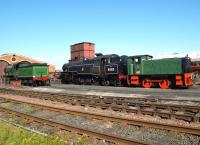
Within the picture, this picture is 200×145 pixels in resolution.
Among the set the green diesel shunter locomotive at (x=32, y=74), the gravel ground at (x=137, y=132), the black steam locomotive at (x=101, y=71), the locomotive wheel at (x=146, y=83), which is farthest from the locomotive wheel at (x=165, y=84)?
the green diesel shunter locomotive at (x=32, y=74)

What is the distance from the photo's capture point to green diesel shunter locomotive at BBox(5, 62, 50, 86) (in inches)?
1262

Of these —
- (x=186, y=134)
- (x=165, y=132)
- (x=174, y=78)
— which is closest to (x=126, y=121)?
(x=165, y=132)

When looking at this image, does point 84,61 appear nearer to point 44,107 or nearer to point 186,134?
point 44,107

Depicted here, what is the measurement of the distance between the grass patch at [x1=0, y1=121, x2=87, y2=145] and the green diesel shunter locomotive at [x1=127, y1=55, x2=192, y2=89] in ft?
54.9

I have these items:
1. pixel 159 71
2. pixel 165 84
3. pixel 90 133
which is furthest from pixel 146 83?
pixel 90 133

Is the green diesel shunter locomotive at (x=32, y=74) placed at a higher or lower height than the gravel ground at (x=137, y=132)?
higher

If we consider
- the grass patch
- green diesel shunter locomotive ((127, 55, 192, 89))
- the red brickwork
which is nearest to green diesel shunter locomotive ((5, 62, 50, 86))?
green diesel shunter locomotive ((127, 55, 192, 89))

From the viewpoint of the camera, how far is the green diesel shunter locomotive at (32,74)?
105 ft

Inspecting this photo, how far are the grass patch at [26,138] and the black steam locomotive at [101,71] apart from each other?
18646mm

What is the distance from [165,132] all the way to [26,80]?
28600 mm

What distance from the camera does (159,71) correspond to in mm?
24094

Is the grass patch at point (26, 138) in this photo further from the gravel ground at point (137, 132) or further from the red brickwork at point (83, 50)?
the red brickwork at point (83, 50)

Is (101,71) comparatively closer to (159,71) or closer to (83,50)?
(159,71)

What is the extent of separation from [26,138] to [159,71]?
18149 mm
